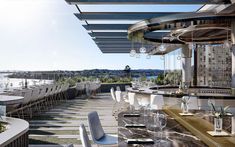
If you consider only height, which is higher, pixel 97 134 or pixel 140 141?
pixel 140 141

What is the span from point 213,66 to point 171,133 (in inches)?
458

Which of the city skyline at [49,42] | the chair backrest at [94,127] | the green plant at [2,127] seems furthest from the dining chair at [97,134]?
the city skyline at [49,42]

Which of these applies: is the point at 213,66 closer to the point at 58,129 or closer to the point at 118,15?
the point at 118,15

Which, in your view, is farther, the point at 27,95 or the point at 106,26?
the point at 106,26

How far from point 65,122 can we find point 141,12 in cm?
363

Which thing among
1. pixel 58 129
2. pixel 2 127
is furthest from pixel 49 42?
pixel 2 127

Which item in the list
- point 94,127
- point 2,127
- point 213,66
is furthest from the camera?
point 213,66

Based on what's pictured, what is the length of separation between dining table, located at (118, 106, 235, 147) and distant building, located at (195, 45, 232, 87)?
9.37m

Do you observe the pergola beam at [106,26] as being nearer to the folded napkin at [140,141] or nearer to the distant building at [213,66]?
the distant building at [213,66]

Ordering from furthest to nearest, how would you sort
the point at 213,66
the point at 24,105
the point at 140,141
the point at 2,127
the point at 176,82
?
the point at 176,82 < the point at 213,66 < the point at 24,105 < the point at 2,127 < the point at 140,141

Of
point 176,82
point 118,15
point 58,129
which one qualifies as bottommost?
point 58,129

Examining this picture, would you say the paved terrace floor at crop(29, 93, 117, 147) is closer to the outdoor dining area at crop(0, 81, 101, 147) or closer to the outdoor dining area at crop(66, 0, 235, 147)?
the outdoor dining area at crop(0, 81, 101, 147)

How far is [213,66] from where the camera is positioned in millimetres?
13984

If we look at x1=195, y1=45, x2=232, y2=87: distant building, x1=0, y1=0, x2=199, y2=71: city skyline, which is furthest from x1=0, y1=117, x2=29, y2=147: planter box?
x1=195, y1=45, x2=232, y2=87: distant building
